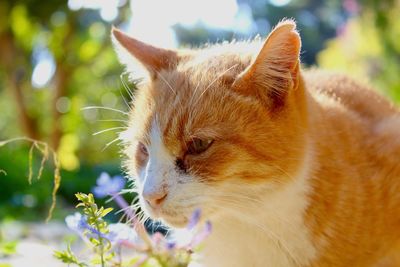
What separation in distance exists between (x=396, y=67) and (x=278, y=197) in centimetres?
644

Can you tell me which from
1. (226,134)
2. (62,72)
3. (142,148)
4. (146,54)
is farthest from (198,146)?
(62,72)

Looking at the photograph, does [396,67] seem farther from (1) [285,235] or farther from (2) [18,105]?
(2) [18,105]

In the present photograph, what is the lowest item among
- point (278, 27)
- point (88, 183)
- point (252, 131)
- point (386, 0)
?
point (88, 183)

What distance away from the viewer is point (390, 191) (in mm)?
2477

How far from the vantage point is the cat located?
2.06 m

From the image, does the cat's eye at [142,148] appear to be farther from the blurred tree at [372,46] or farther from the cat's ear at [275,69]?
the blurred tree at [372,46]

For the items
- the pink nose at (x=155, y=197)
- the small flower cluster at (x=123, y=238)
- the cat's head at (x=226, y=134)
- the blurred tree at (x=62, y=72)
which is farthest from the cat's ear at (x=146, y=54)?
the blurred tree at (x=62, y=72)

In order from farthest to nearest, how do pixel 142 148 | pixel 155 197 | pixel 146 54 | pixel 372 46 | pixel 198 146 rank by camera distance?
pixel 372 46, pixel 146 54, pixel 142 148, pixel 198 146, pixel 155 197

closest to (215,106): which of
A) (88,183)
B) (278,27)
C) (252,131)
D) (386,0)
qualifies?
(252,131)

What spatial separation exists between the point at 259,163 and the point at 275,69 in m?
0.33

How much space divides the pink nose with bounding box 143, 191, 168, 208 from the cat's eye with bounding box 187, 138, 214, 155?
Result: 207mm

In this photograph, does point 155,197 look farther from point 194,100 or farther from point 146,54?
point 146,54

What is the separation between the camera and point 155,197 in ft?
6.41

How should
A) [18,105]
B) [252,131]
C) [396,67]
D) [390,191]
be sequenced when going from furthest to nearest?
[18,105], [396,67], [390,191], [252,131]
